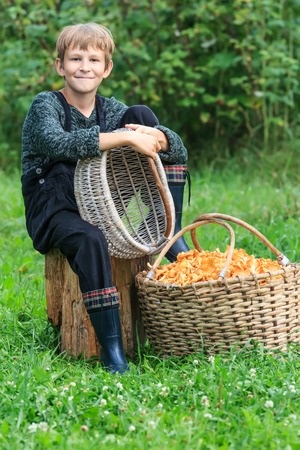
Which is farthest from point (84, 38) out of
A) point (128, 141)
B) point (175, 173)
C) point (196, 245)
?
point (196, 245)

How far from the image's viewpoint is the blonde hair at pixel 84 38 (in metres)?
4.25

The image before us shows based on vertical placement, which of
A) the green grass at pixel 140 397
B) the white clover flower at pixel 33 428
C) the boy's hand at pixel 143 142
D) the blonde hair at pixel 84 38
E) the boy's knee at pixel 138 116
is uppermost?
the blonde hair at pixel 84 38

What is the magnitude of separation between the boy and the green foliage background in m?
3.58

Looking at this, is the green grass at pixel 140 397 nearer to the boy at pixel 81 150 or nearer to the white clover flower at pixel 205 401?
the white clover flower at pixel 205 401

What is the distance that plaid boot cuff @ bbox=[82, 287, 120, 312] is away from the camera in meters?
3.97

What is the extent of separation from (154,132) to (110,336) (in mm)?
885

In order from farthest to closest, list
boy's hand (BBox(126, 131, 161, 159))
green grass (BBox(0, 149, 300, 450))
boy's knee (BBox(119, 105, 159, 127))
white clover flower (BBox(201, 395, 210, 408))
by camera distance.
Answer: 1. boy's knee (BBox(119, 105, 159, 127))
2. boy's hand (BBox(126, 131, 161, 159))
3. white clover flower (BBox(201, 395, 210, 408))
4. green grass (BBox(0, 149, 300, 450))

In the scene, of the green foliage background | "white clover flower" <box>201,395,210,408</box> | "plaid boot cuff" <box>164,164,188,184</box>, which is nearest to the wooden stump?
"plaid boot cuff" <box>164,164,188,184</box>

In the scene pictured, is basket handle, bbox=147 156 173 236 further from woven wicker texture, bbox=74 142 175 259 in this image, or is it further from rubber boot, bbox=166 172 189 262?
rubber boot, bbox=166 172 189 262

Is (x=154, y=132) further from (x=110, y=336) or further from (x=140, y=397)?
(x=140, y=397)

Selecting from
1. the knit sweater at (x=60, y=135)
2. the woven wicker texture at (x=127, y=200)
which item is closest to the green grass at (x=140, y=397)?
the woven wicker texture at (x=127, y=200)

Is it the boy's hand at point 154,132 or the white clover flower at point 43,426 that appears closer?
the white clover flower at point 43,426

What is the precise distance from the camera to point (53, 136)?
4059 millimetres

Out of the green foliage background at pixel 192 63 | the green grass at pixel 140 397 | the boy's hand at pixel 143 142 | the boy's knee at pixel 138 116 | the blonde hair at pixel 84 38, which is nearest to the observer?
the green grass at pixel 140 397
